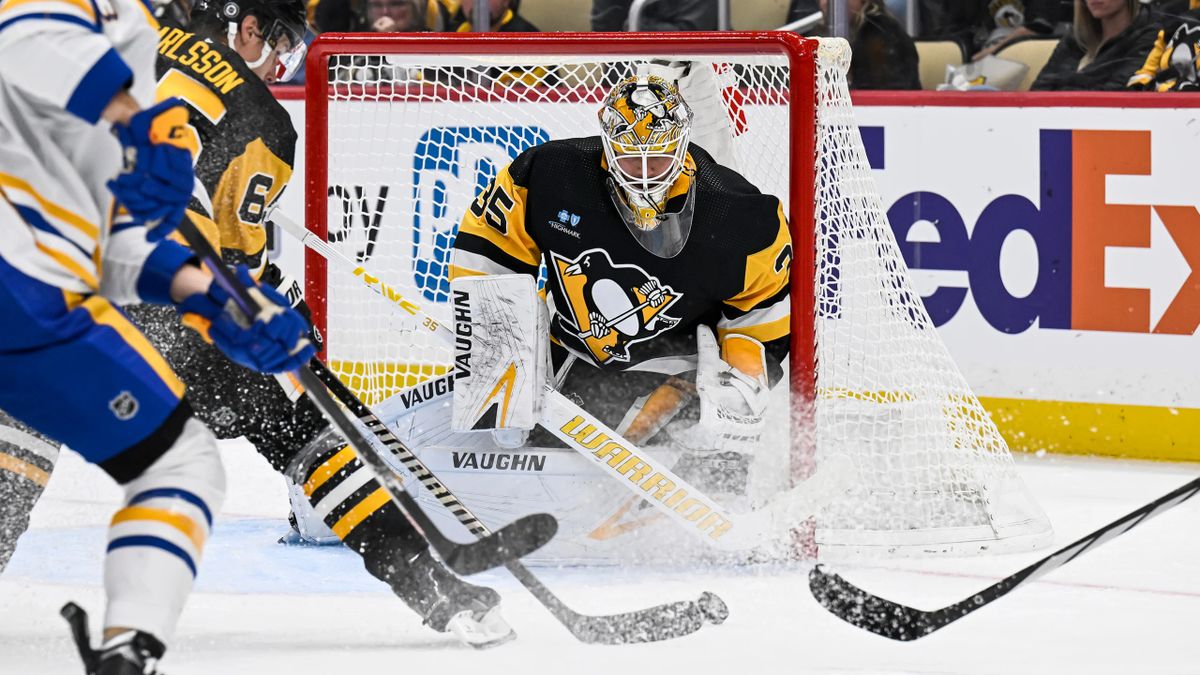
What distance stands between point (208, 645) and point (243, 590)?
40 cm

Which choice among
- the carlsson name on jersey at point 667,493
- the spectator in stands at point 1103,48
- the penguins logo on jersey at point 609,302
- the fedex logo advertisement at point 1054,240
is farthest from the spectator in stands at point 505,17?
the carlsson name on jersey at point 667,493

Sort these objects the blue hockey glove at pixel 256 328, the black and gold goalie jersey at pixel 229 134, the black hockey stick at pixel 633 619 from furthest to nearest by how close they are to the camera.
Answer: the black and gold goalie jersey at pixel 229 134
the black hockey stick at pixel 633 619
the blue hockey glove at pixel 256 328

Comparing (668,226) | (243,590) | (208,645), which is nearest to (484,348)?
(668,226)

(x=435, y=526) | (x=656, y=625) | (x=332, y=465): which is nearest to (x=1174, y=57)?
(x=656, y=625)

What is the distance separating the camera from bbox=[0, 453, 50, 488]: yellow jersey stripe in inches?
110

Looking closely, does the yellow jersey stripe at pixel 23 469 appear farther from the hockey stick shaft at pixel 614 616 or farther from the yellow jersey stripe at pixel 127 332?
the yellow jersey stripe at pixel 127 332

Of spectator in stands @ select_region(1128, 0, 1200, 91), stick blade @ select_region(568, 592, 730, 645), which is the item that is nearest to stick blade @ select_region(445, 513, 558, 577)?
stick blade @ select_region(568, 592, 730, 645)

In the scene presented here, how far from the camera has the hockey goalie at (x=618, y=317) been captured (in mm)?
3297

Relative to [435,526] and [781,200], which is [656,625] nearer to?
[435,526]

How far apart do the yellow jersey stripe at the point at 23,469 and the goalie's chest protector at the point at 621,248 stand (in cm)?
105

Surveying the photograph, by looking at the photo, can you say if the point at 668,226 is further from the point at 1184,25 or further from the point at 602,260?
the point at 1184,25

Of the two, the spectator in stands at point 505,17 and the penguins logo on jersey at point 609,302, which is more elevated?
the spectator in stands at point 505,17

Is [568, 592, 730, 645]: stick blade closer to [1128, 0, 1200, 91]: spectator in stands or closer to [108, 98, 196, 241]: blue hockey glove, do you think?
[108, 98, 196, 241]: blue hockey glove

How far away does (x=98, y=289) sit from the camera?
7.20ft
